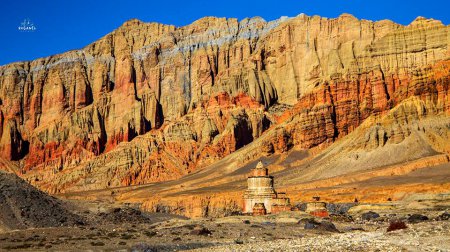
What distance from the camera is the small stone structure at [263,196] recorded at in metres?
75.0

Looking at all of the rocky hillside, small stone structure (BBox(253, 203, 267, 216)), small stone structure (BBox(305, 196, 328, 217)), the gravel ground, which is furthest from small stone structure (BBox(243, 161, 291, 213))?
the gravel ground

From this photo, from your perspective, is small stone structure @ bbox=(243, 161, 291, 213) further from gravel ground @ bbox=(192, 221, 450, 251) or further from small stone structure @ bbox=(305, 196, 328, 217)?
gravel ground @ bbox=(192, 221, 450, 251)

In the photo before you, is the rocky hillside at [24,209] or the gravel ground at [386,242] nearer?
the gravel ground at [386,242]

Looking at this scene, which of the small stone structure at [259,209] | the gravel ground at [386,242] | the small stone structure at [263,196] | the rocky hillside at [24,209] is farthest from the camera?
the small stone structure at [263,196]

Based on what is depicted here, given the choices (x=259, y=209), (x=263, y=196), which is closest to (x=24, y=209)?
(x=259, y=209)

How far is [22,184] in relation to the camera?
71.8m

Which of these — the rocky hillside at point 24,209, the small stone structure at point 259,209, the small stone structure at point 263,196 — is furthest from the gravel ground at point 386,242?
the small stone structure at point 263,196

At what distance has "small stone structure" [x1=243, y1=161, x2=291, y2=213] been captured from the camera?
2953 inches

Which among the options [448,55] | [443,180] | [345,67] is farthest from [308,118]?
[443,180]

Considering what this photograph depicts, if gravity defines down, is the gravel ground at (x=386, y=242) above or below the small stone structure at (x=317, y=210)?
below

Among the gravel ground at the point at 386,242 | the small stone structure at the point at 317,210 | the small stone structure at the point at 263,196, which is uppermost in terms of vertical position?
the small stone structure at the point at 263,196

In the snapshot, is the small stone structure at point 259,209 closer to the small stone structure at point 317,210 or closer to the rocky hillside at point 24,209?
the small stone structure at point 317,210

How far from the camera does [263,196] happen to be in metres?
75.4

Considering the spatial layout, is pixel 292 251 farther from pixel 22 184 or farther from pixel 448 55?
pixel 448 55
